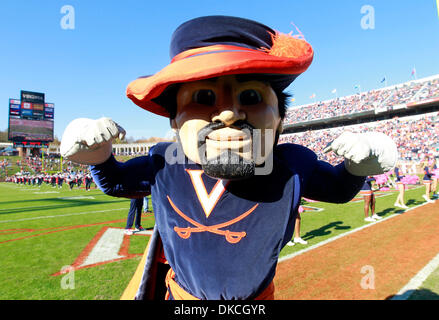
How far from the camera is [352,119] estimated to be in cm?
Answer: 4425

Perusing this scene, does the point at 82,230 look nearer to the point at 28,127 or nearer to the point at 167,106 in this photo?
the point at 167,106

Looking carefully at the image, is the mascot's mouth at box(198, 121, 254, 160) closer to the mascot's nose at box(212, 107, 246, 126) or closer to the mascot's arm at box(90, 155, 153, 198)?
the mascot's nose at box(212, 107, 246, 126)

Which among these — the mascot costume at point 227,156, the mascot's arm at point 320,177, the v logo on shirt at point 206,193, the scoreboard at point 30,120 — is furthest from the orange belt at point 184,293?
the scoreboard at point 30,120

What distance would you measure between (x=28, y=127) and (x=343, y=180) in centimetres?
5404

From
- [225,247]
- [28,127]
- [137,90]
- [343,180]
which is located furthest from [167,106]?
[28,127]

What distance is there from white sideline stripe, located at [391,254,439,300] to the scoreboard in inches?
2083

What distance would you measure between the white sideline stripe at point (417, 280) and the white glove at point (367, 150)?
267cm

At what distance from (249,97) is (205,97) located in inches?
8.7

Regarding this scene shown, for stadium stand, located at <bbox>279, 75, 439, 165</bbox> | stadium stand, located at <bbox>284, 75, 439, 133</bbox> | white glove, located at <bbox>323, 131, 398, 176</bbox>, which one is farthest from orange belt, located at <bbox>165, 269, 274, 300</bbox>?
stadium stand, located at <bbox>284, 75, 439, 133</bbox>

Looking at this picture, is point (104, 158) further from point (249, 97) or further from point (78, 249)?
point (78, 249)

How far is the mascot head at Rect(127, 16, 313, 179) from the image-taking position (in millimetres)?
1198

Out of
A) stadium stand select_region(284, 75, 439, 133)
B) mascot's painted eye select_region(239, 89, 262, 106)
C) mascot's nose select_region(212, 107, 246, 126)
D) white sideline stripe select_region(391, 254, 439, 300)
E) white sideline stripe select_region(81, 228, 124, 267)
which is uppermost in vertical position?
stadium stand select_region(284, 75, 439, 133)

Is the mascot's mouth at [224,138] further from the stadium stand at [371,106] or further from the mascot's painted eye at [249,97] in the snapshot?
the stadium stand at [371,106]

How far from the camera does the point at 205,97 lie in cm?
133
